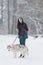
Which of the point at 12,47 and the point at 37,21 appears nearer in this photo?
the point at 12,47

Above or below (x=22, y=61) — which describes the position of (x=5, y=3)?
above

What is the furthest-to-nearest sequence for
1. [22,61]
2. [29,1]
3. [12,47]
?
1. [29,1]
2. [12,47]
3. [22,61]

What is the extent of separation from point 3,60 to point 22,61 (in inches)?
23.3

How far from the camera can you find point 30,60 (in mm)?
8273

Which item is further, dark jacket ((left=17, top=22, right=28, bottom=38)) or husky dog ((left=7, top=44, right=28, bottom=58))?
dark jacket ((left=17, top=22, right=28, bottom=38))

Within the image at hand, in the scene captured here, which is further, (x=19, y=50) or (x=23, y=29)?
(x=23, y=29)

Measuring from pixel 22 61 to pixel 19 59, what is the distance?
1.07 feet

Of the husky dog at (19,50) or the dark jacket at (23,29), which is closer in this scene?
the husky dog at (19,50)

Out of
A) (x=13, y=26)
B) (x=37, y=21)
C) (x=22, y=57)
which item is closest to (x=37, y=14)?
(x=37, y=21)

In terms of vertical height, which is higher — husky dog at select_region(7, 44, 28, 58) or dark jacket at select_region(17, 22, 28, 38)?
dark jacket at select_region(17, 22, 28, 38)

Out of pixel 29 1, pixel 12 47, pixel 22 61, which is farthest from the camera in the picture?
pixel 29 1

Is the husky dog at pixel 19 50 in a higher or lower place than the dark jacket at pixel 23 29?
lower

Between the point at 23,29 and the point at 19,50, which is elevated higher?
the point at 23,29

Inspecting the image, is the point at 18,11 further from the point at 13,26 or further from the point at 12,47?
the point at 12,47
